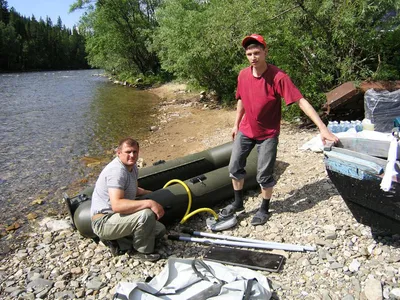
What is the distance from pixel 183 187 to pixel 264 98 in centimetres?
165

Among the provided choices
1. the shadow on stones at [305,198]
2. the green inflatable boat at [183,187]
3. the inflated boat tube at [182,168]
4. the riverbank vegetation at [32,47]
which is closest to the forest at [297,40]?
the inflated boat tube at [182,168]

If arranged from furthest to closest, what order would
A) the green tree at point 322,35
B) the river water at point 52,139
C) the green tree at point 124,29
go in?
the green tree at point 124,29 < the green tree at point 322,35 < the river water at point 52,139

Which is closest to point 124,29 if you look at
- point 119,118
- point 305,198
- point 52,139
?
point 119,118

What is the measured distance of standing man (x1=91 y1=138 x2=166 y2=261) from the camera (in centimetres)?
342

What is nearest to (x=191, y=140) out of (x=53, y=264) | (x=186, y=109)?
(x=186, y=109)

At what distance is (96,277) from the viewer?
347 centimetres

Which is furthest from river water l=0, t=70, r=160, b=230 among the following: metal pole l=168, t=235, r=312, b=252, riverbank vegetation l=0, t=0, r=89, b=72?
riverbank vegetation l=0, t=0, r=89, b=72

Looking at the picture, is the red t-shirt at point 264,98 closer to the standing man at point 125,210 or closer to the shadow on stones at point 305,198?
the shadow on stones at point 305,198

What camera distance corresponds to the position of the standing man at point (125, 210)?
3.42m

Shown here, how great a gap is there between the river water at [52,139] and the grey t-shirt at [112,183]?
249cm

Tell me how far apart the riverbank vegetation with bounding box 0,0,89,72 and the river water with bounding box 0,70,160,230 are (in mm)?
48372

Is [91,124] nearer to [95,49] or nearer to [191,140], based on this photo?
[191,140]

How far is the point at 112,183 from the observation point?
3.41 metres

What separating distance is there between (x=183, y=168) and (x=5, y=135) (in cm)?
851
